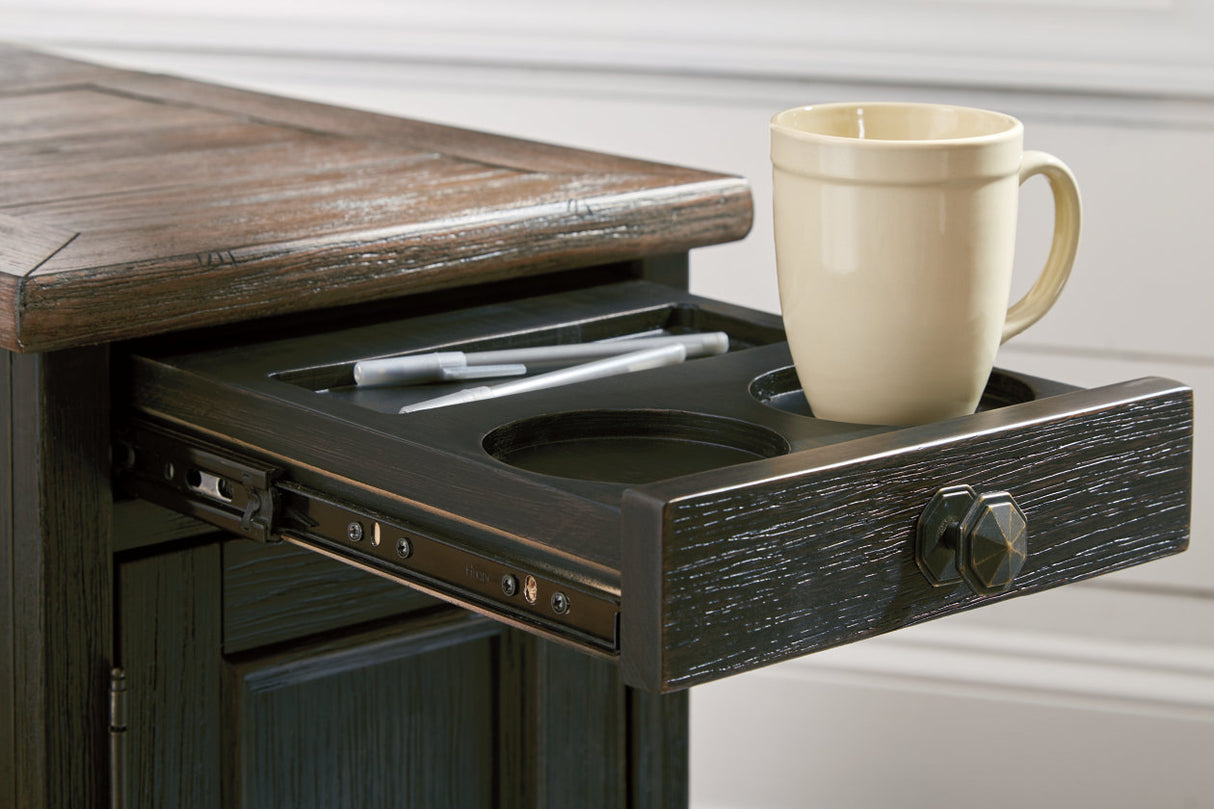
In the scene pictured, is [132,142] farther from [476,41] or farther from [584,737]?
[476,41]

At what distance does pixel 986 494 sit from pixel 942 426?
24 millimetres

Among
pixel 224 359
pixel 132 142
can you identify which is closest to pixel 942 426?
pixel 224 359

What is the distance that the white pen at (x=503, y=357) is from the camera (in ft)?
2.15

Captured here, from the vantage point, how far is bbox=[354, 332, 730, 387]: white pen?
0.65 m

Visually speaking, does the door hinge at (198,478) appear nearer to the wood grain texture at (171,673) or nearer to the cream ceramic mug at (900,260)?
the wood grain texture at (171,673)

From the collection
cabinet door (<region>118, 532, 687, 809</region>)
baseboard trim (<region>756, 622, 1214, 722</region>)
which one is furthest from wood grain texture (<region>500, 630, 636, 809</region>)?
baseboard trim (<region>756, 622, 1214, 722</region>)

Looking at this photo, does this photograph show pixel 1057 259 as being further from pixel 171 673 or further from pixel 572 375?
pixel 171 673

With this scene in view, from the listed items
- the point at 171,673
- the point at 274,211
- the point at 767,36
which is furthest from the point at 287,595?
the point at 767,36

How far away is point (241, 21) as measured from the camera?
162cm

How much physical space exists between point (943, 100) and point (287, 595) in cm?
90

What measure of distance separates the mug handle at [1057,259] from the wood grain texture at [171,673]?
37 cm

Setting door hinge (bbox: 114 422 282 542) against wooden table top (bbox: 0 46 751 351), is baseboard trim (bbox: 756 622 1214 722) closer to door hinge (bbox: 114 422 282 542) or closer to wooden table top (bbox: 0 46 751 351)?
wooden table top (bbox: 0 46 751 351)

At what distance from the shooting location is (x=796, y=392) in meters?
0.63

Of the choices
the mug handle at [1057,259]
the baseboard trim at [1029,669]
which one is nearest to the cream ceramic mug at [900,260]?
the mug handle at [1057,259]
